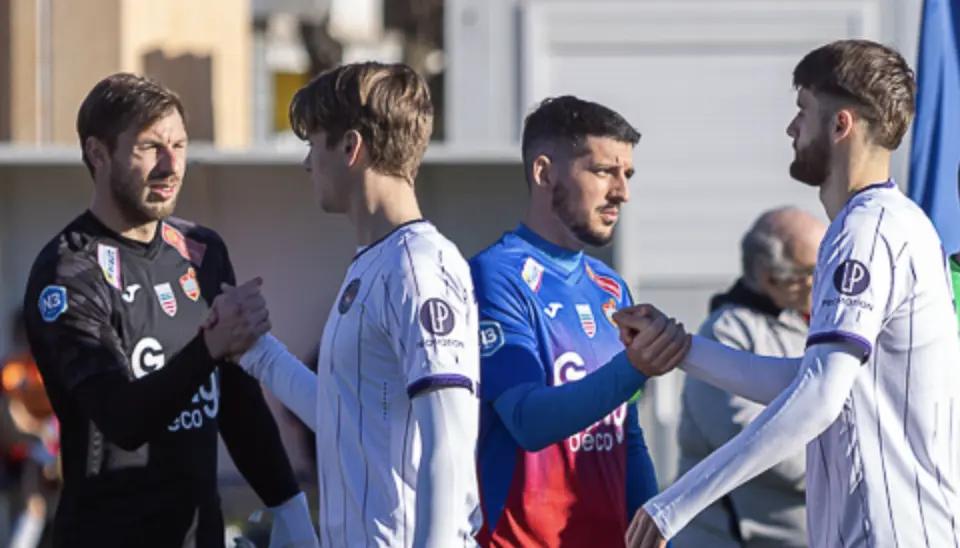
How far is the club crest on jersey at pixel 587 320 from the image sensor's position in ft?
15.5

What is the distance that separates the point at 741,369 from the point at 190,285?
4.75ft

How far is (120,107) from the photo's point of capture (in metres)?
4.80

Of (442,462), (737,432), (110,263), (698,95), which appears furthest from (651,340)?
(698,95)

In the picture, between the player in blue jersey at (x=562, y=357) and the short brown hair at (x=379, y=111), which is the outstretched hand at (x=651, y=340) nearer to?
the player in blue jersey at (x=562, y=357)

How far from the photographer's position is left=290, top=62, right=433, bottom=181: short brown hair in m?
4.15

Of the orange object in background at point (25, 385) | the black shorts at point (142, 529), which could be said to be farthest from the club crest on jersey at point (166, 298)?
the orange object in background at point (25, 385)

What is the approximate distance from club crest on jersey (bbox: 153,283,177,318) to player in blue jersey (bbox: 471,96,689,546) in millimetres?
758

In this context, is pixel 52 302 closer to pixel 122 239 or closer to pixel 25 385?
pixel 122 239

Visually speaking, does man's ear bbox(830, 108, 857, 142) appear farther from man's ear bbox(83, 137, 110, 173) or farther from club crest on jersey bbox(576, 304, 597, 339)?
man's ear bbox(83, 137, 110, 173)

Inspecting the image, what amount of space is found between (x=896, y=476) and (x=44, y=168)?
505 centimetres

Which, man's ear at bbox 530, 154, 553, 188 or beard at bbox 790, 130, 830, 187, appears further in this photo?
man's ear at bbox 530, 154, 553, 188

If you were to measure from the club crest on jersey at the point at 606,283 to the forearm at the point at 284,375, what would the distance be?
793mm

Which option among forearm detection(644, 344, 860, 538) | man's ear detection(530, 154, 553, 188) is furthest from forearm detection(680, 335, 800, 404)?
man's ear detection(530, 154, 553, 188)

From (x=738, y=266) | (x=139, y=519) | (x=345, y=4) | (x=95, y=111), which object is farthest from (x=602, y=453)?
(x=345, y=4)
